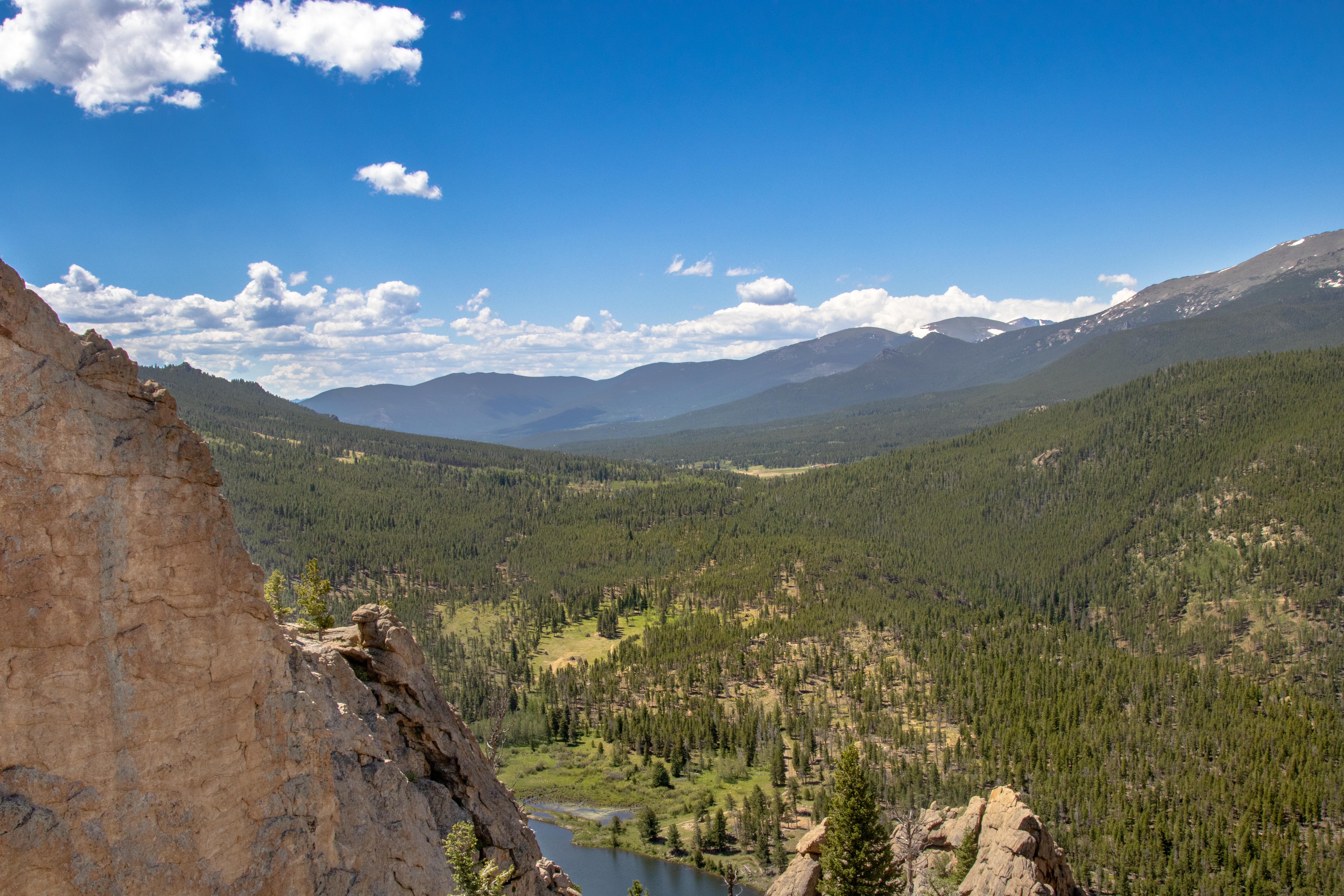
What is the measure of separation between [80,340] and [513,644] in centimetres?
15291

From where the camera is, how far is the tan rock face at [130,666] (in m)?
16.8

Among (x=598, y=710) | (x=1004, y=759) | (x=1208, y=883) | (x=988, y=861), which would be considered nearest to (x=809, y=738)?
(x=1004, y=759)

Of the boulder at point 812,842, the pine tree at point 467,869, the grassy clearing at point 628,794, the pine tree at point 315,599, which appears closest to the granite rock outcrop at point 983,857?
the boulder at point 812,842

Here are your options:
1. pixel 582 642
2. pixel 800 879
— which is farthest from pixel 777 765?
pixel 582 642

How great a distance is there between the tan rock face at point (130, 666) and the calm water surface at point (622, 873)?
229 ft

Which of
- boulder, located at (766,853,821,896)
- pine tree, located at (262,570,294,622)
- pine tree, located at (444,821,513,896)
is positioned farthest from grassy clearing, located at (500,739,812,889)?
pine tree, located at (444,821,513,896)

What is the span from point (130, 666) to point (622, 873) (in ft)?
282

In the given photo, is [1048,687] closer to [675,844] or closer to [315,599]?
[675,844]

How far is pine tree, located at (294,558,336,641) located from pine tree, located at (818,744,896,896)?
31.8 metres

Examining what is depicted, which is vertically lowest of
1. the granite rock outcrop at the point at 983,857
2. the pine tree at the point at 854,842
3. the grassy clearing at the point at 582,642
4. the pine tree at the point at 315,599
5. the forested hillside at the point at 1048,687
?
the forested hillside at the point at 1048,687

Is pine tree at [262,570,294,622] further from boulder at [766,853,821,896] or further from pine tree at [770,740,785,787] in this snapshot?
pine tree at [770,740,785,787]

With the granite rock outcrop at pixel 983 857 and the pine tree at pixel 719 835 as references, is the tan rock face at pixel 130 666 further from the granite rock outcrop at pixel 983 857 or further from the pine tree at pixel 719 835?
the pine tree at pixel 719 835

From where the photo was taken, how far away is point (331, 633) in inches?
Answer: 1427

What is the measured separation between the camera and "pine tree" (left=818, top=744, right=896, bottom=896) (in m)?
45.7
